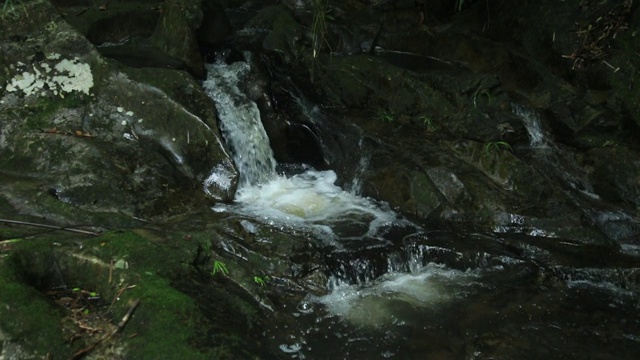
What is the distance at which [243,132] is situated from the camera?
6906 mm

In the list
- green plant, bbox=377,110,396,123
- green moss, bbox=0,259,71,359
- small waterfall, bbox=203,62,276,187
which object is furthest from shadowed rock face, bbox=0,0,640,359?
small waterfall, bbox=203,62,276,187

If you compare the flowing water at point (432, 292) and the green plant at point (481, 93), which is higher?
the green plant at point (481, 93)

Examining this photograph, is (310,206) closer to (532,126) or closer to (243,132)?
(243,132)

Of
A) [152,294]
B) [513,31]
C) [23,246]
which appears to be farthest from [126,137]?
[513,31]

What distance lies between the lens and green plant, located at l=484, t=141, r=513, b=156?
252 inches

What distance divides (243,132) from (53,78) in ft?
7.59

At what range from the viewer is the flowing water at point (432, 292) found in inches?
159

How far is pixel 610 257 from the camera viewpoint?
5379 mm

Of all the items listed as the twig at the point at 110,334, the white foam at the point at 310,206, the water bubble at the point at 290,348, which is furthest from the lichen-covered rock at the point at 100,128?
the water bubble at the point at 290,348

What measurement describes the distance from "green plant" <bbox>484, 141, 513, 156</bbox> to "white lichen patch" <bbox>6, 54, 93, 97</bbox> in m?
4.82

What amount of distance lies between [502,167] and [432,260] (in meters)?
1.73

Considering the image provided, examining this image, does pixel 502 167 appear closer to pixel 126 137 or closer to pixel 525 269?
pixel 525 269

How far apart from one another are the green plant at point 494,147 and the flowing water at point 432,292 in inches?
24.6

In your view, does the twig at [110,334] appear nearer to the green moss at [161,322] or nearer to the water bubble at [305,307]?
the green moss at [161,322]
